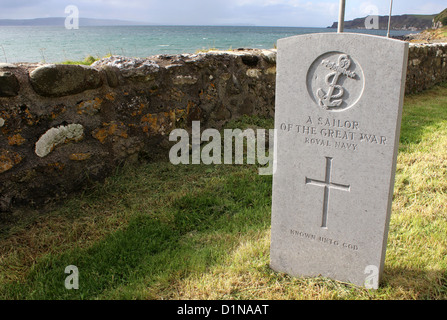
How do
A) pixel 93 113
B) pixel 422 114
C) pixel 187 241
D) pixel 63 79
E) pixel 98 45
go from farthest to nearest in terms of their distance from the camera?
1. pixel 98 45
2. pixel 422 114
3. pixel 93 113
4. pixel 63 79
5. pixel 187 241

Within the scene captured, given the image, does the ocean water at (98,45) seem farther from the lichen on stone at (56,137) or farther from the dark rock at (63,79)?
the lichen on stone at (56,137)

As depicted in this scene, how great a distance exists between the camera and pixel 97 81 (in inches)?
126

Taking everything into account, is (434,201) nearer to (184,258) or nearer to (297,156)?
(297,156)

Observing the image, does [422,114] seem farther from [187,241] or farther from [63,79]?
[63,79]

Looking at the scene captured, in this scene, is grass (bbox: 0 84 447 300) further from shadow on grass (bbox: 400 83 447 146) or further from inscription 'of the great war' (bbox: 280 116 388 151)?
shadow on grass (bbox: 400 83 447 146)

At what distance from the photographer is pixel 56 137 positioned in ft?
9.77

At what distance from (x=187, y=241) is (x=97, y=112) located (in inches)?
58.3

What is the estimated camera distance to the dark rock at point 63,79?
2832 mm

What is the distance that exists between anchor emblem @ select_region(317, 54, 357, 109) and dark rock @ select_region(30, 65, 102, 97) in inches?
81.7

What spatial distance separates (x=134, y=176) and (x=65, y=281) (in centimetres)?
138


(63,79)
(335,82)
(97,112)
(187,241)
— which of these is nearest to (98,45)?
(97,112)

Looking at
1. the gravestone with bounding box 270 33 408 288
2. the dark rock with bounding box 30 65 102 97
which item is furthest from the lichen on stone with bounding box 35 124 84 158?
the gravestone with bounding box 270 33 408 288

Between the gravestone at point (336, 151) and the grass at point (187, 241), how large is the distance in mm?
207

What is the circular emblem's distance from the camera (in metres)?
1.87
